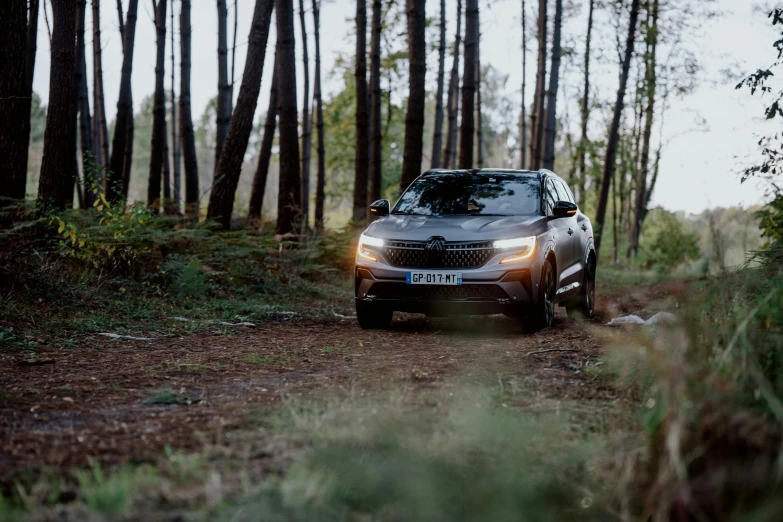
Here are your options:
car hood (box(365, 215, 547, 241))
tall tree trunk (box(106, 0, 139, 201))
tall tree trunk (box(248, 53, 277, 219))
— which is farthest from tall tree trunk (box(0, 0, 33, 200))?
tall tree trunk (box(248, 53, 277, 219))

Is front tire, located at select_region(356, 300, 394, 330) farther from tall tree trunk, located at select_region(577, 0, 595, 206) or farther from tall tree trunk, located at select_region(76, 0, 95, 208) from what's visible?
tall tree trunk, located at select_region(577, 0, 595, 206)

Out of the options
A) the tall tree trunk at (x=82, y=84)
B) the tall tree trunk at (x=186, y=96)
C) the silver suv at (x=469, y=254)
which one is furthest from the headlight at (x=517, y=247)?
the tall tree trunk at (x=186, y=96)

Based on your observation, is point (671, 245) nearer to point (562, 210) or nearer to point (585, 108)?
point (585, 108)

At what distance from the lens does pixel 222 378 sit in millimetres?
5816

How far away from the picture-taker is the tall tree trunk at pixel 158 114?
21828mm

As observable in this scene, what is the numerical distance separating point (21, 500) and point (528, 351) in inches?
195

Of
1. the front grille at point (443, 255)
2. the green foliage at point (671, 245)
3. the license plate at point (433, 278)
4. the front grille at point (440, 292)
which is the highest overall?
the front grille at point (443, 255)

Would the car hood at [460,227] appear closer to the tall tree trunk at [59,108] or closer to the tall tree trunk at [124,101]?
the tall tree trunk at [59,108]

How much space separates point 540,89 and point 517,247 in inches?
745

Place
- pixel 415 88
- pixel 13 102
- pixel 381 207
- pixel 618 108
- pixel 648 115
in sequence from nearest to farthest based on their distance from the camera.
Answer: pixel 381 207 < pixel 13 102 < pixel 415 88 < pixel 618 108 < pixel 648 115

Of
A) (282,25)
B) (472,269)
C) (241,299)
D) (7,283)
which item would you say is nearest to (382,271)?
(472,269)

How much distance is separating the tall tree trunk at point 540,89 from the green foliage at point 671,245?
6.19 metres

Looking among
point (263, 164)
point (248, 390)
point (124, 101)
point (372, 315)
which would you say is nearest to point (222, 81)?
point (124, 101)

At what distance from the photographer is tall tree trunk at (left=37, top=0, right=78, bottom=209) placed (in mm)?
11469
